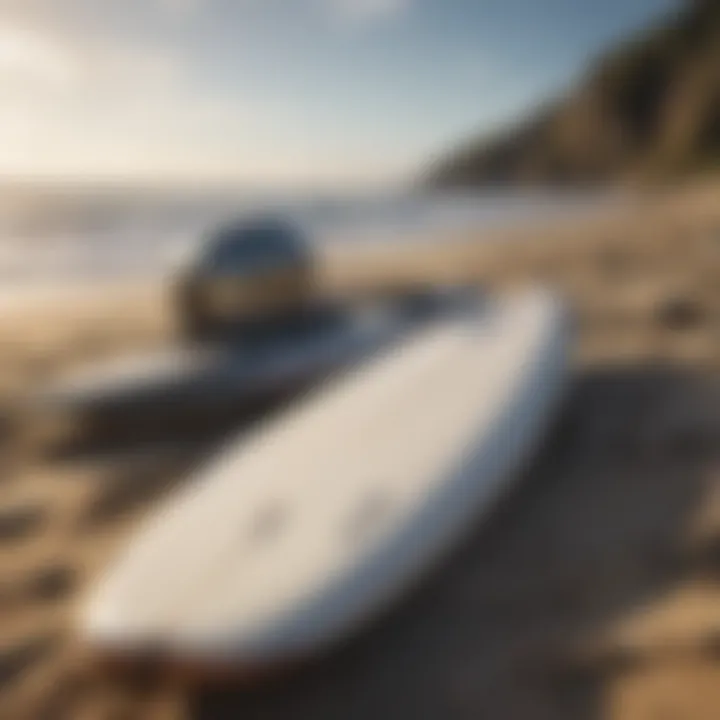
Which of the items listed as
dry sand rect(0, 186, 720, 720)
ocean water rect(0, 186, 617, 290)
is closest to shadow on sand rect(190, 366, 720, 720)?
dry sand rect(0, 186, 720, 720)

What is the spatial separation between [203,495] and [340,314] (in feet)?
7.46

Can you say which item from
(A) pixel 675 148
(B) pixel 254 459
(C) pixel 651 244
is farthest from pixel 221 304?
(A) pixel 675 148

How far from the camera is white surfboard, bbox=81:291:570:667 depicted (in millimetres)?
1970

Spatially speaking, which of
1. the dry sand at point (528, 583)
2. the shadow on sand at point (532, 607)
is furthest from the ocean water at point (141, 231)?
the shadow on sand at point (532, 607)

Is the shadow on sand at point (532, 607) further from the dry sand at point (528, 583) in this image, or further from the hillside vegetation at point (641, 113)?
the hillside vegetation at point (641, 113)

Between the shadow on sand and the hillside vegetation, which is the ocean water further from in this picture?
the hillside vegetation

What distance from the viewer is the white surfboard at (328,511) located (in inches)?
77.5

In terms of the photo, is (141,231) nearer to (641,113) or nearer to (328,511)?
(328,511)

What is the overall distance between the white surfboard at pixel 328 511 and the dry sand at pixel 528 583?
10 centimetres

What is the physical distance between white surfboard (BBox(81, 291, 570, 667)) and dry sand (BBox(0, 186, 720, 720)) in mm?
102

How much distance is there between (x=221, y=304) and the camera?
4500mm

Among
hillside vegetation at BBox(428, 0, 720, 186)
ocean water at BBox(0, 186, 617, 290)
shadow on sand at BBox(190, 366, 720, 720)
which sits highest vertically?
hillside vegetation at BBox(428, 0, 720, 186)

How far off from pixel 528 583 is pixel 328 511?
1.74 feet

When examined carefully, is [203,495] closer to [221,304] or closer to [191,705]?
[191,705]
